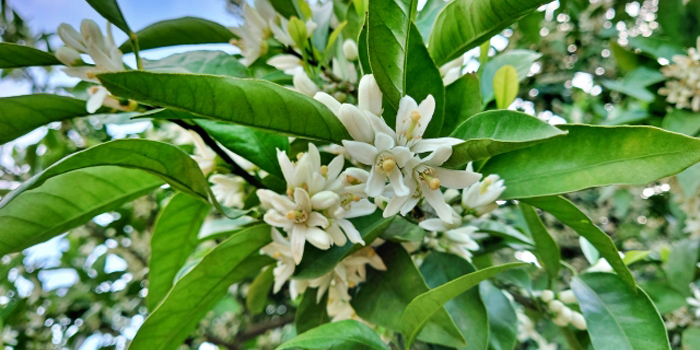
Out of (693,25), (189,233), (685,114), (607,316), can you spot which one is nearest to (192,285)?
(189,233)

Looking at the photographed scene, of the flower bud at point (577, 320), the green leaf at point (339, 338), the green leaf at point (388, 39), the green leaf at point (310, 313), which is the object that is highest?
the green leaf at point (388, 39)

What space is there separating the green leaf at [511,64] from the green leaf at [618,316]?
0.36 m

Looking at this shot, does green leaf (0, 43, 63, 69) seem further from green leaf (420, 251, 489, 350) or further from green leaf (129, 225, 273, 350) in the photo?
green leaf (420, 251, 489, 350)

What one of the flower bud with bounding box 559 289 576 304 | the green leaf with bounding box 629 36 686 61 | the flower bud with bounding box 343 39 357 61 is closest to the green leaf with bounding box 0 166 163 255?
the flower bud with bounding box 343 39 357 61

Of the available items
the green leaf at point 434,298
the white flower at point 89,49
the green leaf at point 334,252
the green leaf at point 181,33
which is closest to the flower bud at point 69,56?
the white flower at point 89,49

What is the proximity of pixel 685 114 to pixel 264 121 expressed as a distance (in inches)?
40.1

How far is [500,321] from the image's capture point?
692 millimetres

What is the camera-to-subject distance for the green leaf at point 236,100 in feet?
1.19

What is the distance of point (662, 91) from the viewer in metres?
1.05

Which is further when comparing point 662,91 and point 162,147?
point 662,91

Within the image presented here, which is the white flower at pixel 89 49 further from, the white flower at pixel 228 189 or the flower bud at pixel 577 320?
the flower bud at pixel 577 320

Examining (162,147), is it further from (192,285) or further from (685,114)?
(685,114)

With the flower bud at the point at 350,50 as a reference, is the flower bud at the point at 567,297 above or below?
below

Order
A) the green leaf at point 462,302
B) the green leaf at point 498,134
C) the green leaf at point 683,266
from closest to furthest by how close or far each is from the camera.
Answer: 1. the green leaf at point 498,134
2. the green leaf at point 462,302
3. the green leaf at point 683,266
